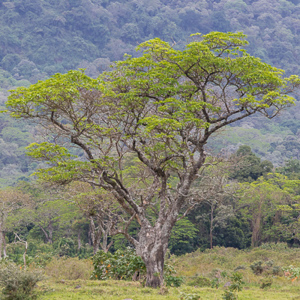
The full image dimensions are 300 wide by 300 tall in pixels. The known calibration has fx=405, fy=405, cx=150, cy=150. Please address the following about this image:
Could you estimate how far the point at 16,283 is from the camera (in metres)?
9.12

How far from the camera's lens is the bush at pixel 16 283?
9.04 metres

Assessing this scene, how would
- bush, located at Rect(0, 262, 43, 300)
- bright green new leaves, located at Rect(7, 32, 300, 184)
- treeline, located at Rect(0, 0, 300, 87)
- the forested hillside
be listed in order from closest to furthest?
bush, located at Rect(0, 262, 43, 300) < bright green new leaves, located at Rect(7, 32, 300, 184) < the forested hillside < treeline, located at Rect(0, 0, 300, 87)

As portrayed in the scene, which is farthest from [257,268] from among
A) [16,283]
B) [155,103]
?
[16,283]

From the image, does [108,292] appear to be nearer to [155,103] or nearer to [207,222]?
[155,103]

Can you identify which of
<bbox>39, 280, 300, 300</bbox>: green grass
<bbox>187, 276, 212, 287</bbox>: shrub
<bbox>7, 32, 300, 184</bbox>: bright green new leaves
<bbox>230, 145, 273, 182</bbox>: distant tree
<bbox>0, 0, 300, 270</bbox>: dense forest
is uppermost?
<bbox>0, 0, 300, 270</bbox>: dense forest

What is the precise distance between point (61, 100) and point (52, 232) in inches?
1348

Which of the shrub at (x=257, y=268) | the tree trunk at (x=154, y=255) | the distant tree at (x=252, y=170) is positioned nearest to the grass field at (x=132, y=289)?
the shrub at (x=257, y=268)

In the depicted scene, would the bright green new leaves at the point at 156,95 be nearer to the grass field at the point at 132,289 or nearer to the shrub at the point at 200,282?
the grass field at the point at 132,289

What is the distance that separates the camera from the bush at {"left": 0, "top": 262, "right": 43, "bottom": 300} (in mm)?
9039

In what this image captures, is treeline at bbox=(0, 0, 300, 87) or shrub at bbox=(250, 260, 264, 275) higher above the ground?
treeline at bbox=(0, 0, 300, 87)

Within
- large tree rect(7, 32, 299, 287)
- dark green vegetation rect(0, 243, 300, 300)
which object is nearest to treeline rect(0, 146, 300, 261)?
dark green vegetation rect(0, 243, 300, 300)

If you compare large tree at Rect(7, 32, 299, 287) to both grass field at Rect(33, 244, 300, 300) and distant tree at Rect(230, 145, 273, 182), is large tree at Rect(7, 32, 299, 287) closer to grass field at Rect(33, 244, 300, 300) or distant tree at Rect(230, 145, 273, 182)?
grass field at Rect(33, 244, 300, 300)

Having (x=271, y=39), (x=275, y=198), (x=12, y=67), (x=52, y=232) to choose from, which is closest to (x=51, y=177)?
(x=275, y=198)

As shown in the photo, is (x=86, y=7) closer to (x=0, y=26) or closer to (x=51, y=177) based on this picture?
(x=0, y=26)
